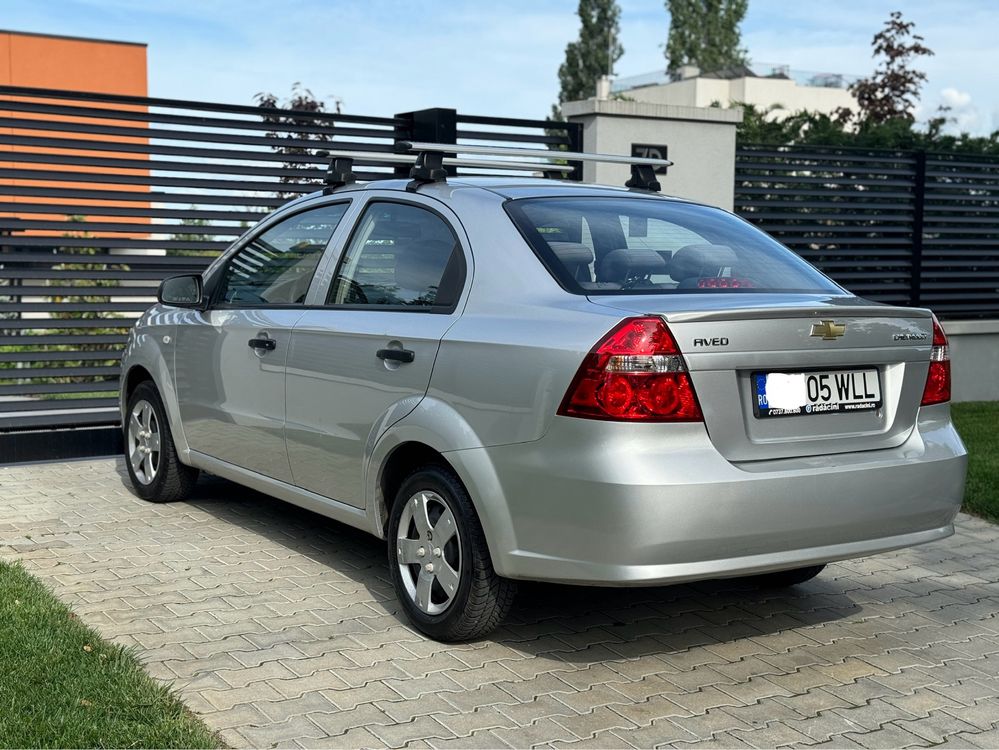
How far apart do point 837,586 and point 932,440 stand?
4.37ft

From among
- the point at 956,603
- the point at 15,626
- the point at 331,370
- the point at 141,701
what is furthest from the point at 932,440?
the point at 15,626

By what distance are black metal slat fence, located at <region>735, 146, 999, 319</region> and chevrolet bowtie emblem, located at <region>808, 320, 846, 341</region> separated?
761cm

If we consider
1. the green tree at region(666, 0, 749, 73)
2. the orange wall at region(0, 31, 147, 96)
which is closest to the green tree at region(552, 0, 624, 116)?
the green tree at region(666, 0, 749, 73)

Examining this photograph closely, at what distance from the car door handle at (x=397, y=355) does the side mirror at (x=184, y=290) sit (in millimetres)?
1913

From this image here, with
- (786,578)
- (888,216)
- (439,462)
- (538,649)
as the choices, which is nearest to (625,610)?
(538,649)

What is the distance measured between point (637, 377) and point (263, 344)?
2446 mm

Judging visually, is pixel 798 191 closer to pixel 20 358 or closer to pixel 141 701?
pixel 20 358

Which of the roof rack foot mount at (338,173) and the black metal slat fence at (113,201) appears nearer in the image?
the roof rack foot mount at (338,173)

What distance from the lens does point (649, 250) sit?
4.85 m

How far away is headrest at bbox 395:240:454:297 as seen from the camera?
16.3 ft

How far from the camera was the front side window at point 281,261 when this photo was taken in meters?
5.82

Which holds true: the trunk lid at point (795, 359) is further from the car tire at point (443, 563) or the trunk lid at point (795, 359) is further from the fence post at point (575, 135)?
the fence post at point (575, 135)

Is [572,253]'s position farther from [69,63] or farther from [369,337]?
[69,63]

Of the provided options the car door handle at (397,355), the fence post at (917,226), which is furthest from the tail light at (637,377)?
the fence post at (917,226)
